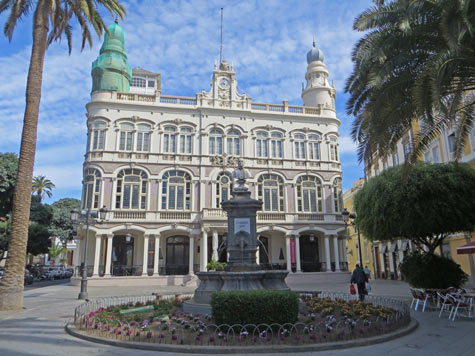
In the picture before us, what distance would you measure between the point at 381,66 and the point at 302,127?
2523 centimetres

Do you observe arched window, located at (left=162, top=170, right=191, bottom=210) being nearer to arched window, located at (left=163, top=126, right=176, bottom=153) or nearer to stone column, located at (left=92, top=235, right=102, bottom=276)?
arched window, located at (left=163, top=126, right=176, bottom=153)

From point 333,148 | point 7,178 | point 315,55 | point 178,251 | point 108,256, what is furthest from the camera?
point 315,55

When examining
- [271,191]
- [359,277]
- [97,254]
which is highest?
[271,191]

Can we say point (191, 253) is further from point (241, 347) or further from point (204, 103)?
point (241, 347)

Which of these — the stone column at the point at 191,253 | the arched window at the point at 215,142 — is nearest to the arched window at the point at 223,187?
the arched window at the point at 215,142

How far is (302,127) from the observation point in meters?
36.0

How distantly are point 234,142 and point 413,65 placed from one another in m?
24.1

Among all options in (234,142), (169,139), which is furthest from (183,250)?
(234,142)

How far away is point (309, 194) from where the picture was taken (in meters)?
34.6

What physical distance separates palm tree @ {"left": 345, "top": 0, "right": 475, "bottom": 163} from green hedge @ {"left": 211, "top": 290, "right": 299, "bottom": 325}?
5.82m

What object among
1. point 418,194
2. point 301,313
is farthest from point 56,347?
point 418,194

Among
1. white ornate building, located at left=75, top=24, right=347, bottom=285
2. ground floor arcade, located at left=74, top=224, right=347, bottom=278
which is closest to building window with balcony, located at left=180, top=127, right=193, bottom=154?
white ornate building, located at left=75, top=24, right=347, bottom=285

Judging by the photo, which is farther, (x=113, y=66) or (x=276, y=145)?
(x=113, y=66)

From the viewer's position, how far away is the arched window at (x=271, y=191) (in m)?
33.8
